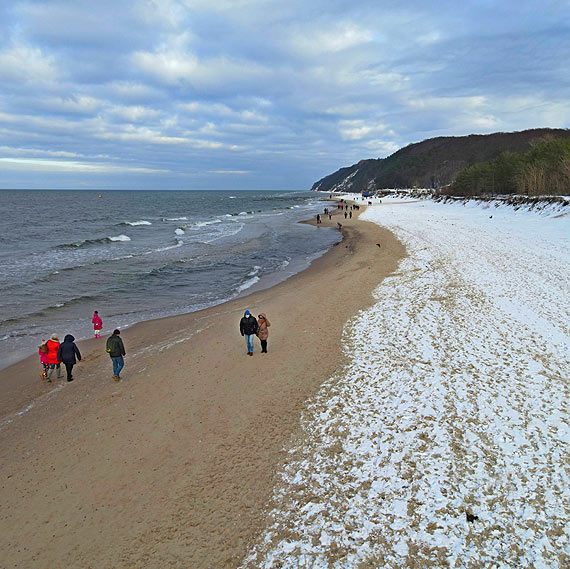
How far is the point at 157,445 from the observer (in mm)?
7844

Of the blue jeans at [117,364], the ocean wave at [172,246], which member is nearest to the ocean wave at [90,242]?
the ocean wave at [172,246]

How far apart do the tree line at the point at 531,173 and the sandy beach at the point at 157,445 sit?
42999 mm

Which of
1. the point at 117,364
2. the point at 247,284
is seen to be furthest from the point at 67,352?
the point at 247,284

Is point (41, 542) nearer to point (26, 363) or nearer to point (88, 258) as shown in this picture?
point (26, 363)

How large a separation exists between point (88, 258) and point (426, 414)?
3251cm

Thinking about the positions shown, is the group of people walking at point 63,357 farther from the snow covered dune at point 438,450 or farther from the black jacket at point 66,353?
the snow covered dune at point 438,450

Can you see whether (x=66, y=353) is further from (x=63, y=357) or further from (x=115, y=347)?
(x=115, y=347)

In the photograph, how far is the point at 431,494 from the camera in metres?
6.04

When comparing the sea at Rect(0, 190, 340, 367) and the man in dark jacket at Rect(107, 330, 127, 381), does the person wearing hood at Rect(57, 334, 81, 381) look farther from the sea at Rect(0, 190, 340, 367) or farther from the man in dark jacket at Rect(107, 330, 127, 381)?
the sea at Rect(0, 190, 340, 367)

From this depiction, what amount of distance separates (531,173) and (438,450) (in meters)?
50.0

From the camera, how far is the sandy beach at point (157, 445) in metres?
5.71

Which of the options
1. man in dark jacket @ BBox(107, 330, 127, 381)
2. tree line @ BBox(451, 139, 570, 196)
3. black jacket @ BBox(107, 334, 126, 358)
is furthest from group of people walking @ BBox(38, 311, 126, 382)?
tree line @ BBox(451, 139, 570, 196)

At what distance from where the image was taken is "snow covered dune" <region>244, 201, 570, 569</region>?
525 cm

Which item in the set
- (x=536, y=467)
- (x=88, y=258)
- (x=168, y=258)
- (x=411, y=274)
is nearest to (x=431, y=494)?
(x=536, y=467)
